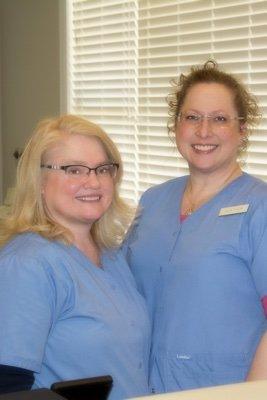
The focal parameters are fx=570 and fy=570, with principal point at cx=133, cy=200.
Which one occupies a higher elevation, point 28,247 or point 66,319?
point 28,247

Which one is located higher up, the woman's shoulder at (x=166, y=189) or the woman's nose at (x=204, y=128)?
the woman's nose at (x=204, y=128)

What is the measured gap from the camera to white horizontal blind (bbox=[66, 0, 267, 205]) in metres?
2.28

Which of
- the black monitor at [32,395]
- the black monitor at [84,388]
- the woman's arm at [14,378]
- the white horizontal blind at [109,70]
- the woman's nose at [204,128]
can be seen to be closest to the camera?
the black monitor at [32,395]

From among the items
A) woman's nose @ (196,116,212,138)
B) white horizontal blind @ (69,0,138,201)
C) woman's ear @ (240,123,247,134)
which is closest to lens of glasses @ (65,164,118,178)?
woman's nose @ (196,116,212,138)

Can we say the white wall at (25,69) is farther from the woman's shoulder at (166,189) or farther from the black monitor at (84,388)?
the black monitor at (84,388)

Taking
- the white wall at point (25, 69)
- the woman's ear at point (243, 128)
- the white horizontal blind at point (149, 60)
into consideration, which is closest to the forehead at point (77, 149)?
the woman's ear at point (243, 128)

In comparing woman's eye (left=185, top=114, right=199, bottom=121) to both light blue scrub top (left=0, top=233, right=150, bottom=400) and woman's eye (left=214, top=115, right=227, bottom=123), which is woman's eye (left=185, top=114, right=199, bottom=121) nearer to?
woman's eye (left=214, top=115, right=227, bottom=123)

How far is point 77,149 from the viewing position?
141cm

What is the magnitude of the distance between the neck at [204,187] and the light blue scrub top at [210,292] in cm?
4

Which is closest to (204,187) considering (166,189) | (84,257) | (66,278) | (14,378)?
(166,189)

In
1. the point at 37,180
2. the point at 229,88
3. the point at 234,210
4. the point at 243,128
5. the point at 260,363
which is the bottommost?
the point at 260,363

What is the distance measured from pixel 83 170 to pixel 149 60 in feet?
4.93

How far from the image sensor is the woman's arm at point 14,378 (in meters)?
1.13

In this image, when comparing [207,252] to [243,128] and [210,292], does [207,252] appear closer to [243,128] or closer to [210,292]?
[210,292]
